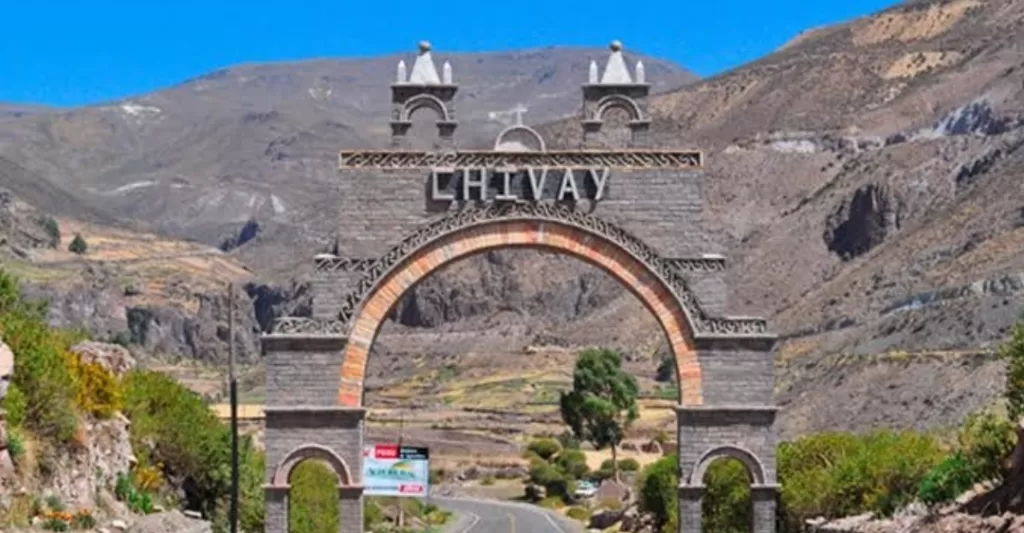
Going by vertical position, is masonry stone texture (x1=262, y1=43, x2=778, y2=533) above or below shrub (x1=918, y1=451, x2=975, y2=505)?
above

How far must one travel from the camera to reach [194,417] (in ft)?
128

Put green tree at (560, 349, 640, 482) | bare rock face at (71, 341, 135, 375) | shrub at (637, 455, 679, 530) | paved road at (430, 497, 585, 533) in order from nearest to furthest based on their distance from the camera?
bare rock face at (71, 341, 135, 375) < shrub at (637, 455, 679, 530) < paved road at (430, 497, 585, 533) < green tree at (560, 349, 640, 482)

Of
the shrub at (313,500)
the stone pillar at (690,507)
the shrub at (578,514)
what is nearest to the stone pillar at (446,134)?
the stone pillar at (690,507)

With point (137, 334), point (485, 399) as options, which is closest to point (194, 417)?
point (485, 399)

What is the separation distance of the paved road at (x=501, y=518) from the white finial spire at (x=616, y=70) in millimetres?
36493

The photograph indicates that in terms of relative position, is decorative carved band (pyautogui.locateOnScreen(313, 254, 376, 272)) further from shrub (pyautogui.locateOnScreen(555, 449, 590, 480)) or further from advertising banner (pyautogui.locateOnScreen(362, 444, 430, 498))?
shrub (pyautogui.locateOnScreen(555, 449, 590, 480))

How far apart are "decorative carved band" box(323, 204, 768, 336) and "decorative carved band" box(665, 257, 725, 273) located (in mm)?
64

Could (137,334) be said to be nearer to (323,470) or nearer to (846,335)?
(846,335)

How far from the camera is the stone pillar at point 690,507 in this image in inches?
1198

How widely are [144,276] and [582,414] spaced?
9769 centimetres

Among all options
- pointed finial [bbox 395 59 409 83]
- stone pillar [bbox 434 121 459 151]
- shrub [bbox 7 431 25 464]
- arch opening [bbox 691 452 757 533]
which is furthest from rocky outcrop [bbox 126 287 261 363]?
shrub [bbox 7 431 25 464]

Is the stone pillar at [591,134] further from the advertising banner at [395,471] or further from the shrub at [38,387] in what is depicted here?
the shrub at [38,387]

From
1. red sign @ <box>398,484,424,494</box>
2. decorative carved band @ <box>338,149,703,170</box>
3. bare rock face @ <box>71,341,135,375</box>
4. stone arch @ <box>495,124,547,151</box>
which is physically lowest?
red sign @ <box>398,484,424,494</box>

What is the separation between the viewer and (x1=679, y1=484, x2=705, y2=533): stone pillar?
30.4 meters
